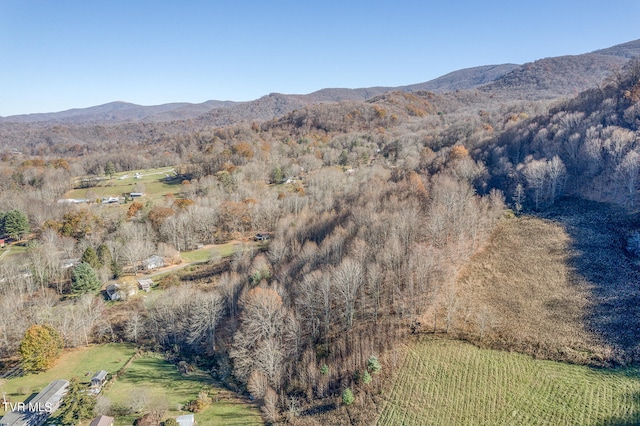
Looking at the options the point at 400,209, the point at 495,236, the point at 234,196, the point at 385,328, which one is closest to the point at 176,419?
the point at 385,328

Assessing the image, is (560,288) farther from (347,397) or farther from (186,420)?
(186,420)

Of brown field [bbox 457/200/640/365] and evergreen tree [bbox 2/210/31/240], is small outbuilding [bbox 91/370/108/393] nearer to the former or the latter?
brown field [bbox 457/200/640/365]

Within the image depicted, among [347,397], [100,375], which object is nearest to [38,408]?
[100,375]

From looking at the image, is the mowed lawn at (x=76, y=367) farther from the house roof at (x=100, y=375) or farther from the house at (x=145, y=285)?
the house at (x=145, y=285)

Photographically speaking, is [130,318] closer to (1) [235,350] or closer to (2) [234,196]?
(1) [235,350]

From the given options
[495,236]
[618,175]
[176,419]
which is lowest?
[176,419]

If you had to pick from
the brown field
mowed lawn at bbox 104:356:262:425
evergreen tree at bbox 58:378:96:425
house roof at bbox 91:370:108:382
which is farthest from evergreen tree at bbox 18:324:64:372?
the brown field
